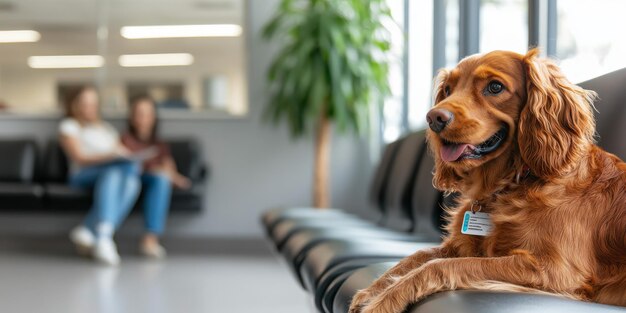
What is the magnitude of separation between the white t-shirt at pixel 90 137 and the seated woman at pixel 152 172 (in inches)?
6.4

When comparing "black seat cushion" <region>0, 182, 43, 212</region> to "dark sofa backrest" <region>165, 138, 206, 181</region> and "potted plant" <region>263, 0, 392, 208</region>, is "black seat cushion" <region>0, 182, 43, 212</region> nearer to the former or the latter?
"dark sofa backrest" <region>165, 138, 206, 181</region>

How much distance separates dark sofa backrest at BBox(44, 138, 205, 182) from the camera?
22.3 feet

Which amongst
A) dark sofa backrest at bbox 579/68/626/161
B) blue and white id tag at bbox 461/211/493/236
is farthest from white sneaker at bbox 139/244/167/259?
blue and white id tag at bbox 461/211/493/236

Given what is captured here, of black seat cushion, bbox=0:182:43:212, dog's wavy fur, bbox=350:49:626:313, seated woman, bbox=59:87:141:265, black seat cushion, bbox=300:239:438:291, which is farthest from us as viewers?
black seat cushion, bbox=0:182:43:212

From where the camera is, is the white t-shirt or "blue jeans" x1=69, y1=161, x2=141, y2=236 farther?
the white t-shirt

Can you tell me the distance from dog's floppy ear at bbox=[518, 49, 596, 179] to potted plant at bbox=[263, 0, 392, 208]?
15.5ft

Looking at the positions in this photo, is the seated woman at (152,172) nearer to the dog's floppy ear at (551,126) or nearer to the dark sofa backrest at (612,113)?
the dark sofa backrest at (612,113)

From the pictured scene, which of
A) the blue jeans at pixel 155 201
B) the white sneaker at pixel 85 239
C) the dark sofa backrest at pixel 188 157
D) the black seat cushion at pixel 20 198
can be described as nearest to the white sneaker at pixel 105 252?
the white sneaker at pixel 85 239

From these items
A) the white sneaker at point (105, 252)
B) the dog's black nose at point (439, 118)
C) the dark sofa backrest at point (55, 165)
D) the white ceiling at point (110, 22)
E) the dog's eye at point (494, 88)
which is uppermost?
the white ceiling at point (110, 22)

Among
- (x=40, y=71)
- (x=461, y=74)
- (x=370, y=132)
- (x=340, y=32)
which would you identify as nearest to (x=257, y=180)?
(x=370, y=132)

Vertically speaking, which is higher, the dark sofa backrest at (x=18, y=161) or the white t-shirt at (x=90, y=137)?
the white t-shirt at (x=90, y=137)

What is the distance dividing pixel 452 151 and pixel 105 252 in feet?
15.3

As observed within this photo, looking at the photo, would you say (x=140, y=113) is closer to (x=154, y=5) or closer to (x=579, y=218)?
(x=154, y=5)

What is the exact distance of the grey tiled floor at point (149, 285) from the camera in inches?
153
